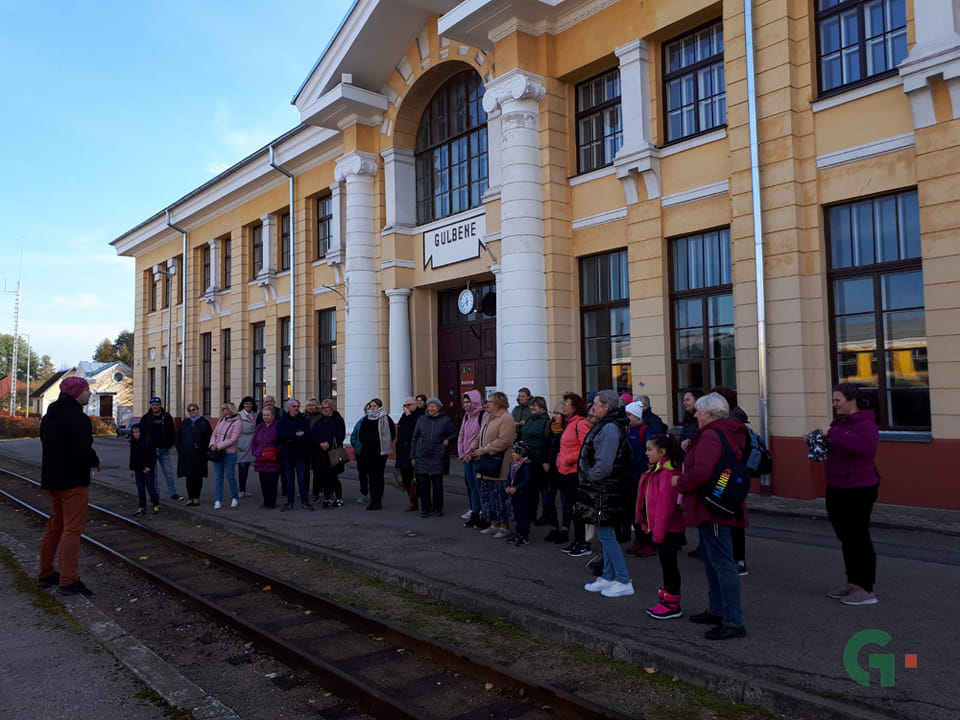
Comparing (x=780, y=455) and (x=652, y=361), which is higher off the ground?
(x=652, y=361)

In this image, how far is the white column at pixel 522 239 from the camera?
13.8m

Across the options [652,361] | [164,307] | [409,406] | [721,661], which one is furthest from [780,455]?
[164,307]

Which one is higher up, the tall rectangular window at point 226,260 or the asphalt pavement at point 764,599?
the tall rectangular window at point 226,260

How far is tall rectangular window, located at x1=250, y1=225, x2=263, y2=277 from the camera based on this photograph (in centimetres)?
2483

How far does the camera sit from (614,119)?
13.8 metres

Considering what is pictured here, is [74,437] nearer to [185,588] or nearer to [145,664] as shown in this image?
[185,588]

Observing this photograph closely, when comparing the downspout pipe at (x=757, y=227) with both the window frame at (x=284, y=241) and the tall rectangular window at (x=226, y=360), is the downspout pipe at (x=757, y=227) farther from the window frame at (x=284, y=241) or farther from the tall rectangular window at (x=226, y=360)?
the tall rectangular window at (x=226, y=360)

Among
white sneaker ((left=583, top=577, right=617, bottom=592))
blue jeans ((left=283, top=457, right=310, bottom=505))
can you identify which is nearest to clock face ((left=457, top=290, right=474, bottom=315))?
blue jeans ((left=283, top=457, right=310, bottom=505))

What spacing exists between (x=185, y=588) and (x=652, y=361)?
839 centimetres

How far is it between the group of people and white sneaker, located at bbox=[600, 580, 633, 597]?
1 cm

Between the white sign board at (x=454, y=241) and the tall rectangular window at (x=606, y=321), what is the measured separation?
8.99 ft

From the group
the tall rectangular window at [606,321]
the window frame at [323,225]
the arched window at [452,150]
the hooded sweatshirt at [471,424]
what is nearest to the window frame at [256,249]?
the window frame at [323,225]

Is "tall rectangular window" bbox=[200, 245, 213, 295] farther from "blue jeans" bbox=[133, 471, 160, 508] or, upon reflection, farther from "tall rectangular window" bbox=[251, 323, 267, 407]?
"blue jeans" bbox=[133, 471, 160, 508]

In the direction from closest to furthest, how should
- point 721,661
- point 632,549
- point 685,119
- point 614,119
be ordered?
point 721,661 < point 632,549 < point 685,119 < point 614,119
